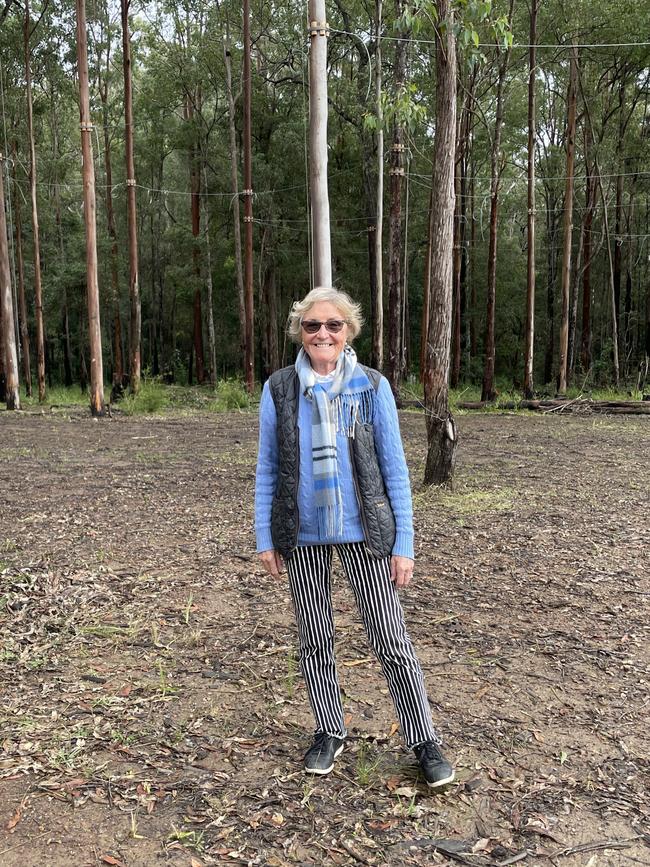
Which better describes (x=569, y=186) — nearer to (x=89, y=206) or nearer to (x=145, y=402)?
(x=89, y=206)

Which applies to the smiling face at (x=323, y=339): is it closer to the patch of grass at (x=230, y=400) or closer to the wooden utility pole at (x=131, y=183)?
the patch of grass at (x=230, y=400)

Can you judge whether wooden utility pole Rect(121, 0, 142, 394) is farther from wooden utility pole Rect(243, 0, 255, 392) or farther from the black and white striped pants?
the black and white striped pants

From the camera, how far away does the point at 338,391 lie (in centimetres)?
251

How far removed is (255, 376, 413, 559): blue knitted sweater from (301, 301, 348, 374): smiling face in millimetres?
118

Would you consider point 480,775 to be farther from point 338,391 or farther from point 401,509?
point 338,391

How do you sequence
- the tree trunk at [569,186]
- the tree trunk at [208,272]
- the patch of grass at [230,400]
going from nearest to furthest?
1. the patch of grass at [230,400]
2. the tree trunk at [569,186]
3. the tree trunk at [208,272]

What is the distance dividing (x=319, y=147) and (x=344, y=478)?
13.9 feet

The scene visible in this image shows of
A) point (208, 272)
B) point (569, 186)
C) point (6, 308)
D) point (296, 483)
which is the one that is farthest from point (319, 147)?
point (208, 272)

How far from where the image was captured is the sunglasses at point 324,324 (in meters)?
2.54

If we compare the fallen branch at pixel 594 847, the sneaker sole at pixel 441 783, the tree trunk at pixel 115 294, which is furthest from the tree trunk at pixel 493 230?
the fallen branch at pixel 594 847

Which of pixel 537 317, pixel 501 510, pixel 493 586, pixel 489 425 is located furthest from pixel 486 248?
pixel 493 586

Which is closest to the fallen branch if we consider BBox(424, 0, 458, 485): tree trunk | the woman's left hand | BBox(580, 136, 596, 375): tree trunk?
the woman's left hand

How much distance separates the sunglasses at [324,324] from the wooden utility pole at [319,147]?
337cm

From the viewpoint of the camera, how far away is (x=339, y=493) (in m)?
2.49
